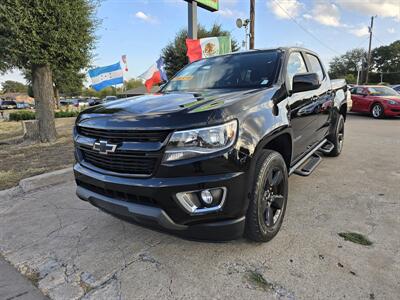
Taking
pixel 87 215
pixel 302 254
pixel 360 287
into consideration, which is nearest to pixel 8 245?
pixel 87 215

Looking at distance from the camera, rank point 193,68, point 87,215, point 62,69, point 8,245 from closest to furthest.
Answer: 1. point 8,245
2. point 87,215
3. point 193,68
4. point 62,69

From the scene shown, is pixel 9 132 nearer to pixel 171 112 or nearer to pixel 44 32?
pixel 44 32

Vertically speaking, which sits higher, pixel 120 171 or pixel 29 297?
pixel 120 171

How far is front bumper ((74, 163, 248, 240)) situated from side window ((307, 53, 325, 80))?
110 inches

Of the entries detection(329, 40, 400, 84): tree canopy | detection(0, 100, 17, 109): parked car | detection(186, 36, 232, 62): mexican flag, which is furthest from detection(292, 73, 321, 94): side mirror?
detection(329, 40, 400, 84): tree canopy

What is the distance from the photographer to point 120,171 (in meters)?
2.28

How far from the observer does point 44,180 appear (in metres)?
4.67

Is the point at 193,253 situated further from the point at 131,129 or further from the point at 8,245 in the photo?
the point at 8,245

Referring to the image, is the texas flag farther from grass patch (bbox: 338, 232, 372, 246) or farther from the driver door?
grass patch (bbox: 338, 232, 372, 246)

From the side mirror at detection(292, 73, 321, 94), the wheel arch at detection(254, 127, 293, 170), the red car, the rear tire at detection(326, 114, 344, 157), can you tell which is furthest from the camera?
the red car

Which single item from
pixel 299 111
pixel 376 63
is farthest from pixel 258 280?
pixel 376 63

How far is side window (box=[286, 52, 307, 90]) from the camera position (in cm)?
322

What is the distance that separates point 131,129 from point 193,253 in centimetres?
122

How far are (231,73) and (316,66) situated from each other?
6.08ft
